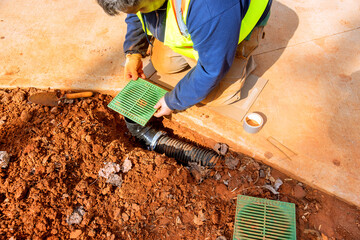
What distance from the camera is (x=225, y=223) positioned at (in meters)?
1.60

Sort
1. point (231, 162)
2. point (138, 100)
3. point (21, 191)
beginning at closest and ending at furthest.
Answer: point (21, 191) → point (231, 162) → point (138, 100)

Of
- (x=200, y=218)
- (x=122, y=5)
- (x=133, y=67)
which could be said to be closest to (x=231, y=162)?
(x=200, y=218)

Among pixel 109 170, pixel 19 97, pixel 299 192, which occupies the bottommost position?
pixel 299 192

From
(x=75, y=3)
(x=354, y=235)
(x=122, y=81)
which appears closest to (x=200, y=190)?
(x=354, y=235)

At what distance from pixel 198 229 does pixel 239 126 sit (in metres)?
0.91

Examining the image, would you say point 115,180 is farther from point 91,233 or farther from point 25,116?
point 25,116

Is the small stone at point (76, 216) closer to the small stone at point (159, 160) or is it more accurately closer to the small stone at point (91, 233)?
the small stone at point (91, 233)

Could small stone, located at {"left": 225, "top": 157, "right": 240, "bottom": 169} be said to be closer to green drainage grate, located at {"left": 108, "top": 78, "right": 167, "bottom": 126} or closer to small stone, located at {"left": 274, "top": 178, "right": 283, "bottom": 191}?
small stone, located at {"left": 274, "top": 178, "right": 283, "bottom": 191}

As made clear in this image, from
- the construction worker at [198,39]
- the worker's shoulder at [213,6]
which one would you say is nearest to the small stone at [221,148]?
the construction worker at [198,39]

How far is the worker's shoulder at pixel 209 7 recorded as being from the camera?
1.18 metres

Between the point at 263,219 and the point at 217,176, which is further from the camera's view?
the point at 217,176

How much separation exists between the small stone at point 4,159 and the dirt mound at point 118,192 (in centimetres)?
3

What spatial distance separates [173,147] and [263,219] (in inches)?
34.0

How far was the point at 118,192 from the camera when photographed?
169 centimetres
